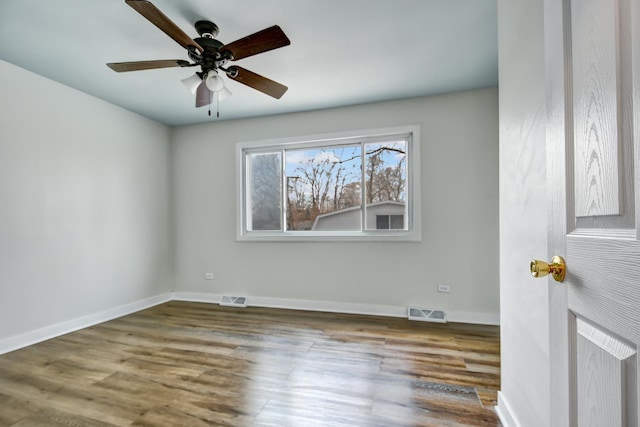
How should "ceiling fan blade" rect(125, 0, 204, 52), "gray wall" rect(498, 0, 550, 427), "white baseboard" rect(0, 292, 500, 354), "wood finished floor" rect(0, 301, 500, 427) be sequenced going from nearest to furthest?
1. "gray wall" rect(498, 0, 550, 427)
2. "ceiling fan blade" rect(125, 0, 204, 52)
3. "wood finished floor" rect(0, 301, 500, 427)
4. "white baseboard" rect(0, 292, 500, 354)

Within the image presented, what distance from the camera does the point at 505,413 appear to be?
59.5 inches

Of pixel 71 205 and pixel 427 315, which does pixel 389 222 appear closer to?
pixel 427 315

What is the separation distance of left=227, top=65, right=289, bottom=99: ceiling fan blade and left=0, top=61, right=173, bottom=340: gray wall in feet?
6.91

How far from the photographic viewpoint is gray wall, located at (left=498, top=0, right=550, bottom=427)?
1.13m

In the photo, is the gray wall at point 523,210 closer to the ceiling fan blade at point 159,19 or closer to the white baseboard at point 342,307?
the white baseboard at point 342,307

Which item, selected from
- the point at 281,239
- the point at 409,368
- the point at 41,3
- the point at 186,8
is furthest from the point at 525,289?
the point at 41,3

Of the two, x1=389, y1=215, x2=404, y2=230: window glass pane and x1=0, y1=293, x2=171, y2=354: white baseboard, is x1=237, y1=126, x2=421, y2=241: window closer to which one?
x1=389, y1=215, x2=404, y2=230: window glass pane

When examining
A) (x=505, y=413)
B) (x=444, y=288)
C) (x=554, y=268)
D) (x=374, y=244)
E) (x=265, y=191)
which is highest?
(x=265, y=191)

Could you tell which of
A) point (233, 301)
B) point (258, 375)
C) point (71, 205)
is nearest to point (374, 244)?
point (258, 375)

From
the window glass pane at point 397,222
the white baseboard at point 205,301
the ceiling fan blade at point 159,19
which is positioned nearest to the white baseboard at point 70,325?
the white baseboard at point 205,301

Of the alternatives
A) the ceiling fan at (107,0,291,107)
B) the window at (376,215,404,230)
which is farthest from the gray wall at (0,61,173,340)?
the window at (376,215,404,230)

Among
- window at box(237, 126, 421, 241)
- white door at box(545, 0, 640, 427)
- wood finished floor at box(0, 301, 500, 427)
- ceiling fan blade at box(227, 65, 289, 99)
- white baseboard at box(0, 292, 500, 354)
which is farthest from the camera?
window at box(237, 126, 421, 241)

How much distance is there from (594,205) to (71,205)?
396 centimetres

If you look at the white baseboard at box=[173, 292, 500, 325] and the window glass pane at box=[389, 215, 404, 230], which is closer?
the white baseboard at box=[173, 292, 500, 325]
